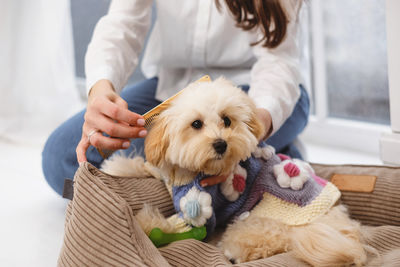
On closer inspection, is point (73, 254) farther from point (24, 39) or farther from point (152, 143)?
point (24, 39)

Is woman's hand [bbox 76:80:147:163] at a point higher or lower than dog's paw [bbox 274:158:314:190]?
higher

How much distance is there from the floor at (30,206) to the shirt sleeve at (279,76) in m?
0.64

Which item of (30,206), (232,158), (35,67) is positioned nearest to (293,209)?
(232,158)

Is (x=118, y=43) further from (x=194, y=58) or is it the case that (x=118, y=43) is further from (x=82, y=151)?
(x=82, y=151)

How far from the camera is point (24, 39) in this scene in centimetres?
237

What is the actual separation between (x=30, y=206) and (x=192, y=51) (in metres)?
0.70

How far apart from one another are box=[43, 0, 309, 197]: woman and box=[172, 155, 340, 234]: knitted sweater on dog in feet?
0.49

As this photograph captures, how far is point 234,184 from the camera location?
1.02 m

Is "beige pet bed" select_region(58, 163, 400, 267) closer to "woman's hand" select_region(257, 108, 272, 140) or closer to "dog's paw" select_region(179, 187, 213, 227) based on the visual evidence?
"dog's paw" select_region(179, 187, 213, 227)

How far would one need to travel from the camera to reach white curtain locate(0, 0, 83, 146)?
2336 millimetres

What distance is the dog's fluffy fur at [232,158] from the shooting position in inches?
34.7

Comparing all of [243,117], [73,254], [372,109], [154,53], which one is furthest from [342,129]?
[73,254]

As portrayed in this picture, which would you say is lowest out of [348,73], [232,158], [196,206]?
[348,73]

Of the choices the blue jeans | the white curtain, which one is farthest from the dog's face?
the white curtain
